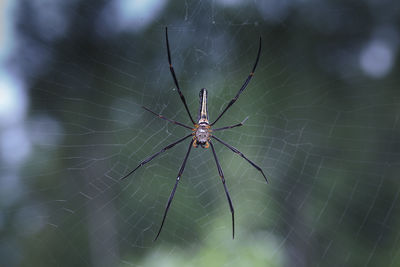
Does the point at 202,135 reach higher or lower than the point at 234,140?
lower

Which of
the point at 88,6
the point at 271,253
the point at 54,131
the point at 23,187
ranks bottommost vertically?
the point at 271,253

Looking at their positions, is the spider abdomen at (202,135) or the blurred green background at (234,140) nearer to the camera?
the spider abdomen at (202,135)

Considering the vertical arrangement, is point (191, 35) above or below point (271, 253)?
above

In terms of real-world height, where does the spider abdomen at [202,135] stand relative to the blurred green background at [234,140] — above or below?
below

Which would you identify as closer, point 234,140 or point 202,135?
point 202,135

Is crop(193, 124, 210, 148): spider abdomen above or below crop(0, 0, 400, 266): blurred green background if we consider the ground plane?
below

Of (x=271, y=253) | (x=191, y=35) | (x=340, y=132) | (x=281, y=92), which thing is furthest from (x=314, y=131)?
(x=191, y=35)

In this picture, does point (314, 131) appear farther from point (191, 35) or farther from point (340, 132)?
point (191, 35)

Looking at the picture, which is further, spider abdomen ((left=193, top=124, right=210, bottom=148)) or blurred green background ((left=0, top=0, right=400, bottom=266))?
blurred green background ((left=0, top=0, right=400, bottom=266))
